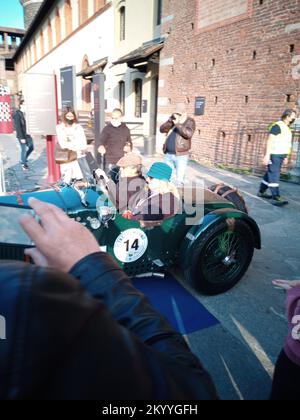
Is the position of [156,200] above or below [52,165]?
above

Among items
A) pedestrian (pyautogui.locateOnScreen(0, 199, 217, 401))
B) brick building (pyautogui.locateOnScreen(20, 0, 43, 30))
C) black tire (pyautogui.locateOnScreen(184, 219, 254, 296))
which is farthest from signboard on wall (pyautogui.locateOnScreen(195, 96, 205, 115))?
brick building (pyautogui.locateOnScreen(20, 0, 43, 30))

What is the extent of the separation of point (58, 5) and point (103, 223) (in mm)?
32958

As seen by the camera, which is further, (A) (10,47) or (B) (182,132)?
(A) (10,47)

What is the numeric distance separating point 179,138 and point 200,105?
222 inches

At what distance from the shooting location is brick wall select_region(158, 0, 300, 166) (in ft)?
26.8

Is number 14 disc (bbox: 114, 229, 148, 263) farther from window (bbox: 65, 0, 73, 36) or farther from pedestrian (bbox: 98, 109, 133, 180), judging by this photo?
window (bbox: 65, 0, 73, 36)

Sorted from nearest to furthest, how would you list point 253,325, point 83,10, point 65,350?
1. point 65,350
2. point 253,325
3. point 83,10

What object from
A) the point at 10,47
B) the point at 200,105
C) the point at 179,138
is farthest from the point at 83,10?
the point at 10,47

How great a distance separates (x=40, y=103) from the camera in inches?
263

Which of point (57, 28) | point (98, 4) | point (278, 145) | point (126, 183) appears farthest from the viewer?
point (57, 28)

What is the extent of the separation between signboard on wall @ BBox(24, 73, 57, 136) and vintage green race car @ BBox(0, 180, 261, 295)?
14.2 ft

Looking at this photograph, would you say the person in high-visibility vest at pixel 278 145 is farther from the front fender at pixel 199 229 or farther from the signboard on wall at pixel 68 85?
the signboard on wall at pixel 68 85

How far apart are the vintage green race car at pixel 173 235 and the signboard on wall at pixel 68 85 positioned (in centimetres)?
521

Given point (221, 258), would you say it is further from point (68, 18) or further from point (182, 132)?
point (68, 18)
